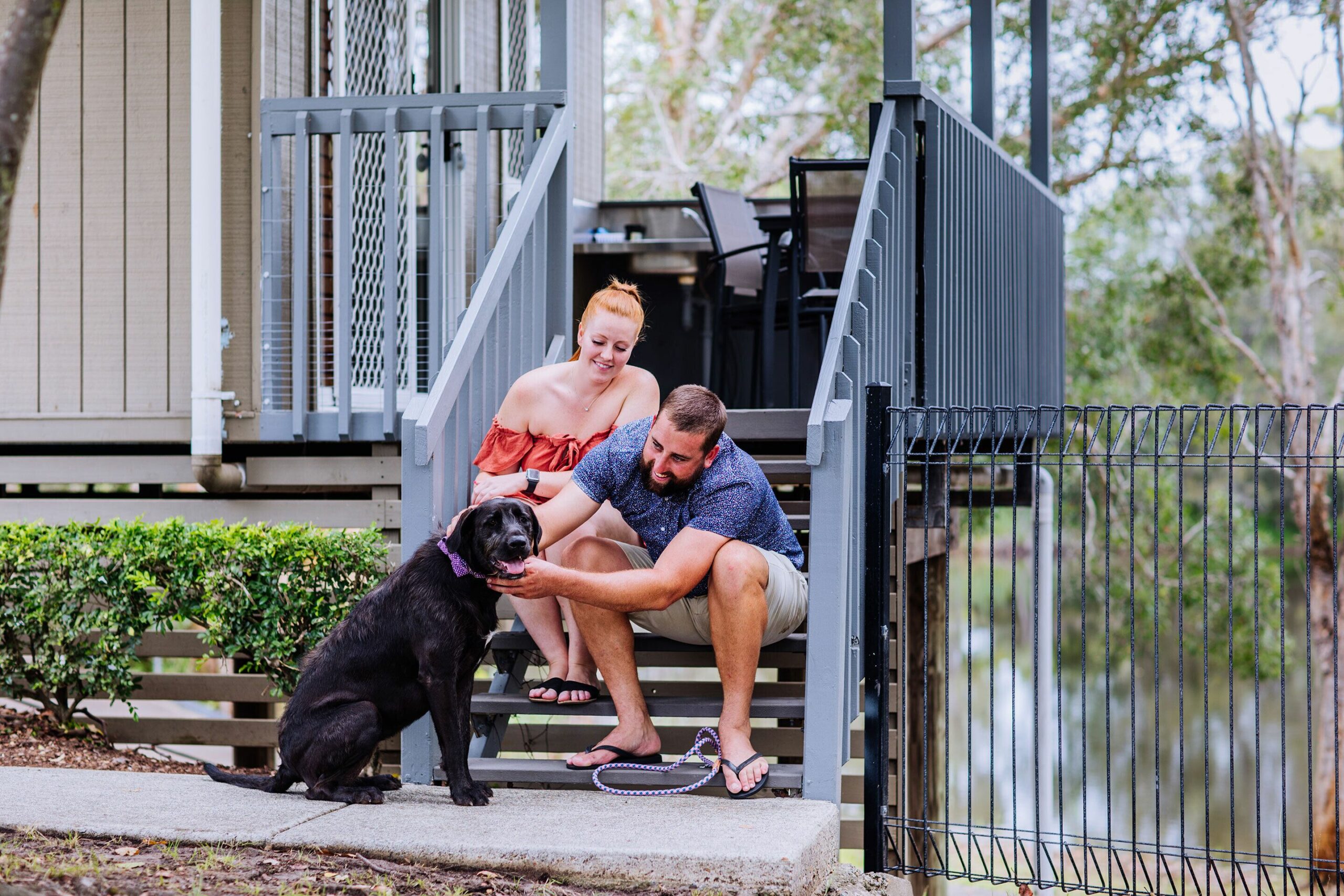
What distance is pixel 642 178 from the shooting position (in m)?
19.0

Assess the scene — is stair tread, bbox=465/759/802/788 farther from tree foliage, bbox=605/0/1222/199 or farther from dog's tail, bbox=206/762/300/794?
tree foliage, bbox=605/0/1222/199

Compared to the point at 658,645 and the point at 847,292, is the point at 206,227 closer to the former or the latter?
the point at 658,645

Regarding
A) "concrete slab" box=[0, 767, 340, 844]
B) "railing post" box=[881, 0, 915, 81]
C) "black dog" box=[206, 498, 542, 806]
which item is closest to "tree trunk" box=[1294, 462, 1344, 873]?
"railing post" box=[881, 0, 915, 81]

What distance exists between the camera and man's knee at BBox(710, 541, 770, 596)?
3.81 metres

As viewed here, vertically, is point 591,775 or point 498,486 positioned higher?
point 498,486

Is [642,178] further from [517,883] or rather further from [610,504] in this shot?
[517,883]

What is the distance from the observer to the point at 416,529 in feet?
13.2

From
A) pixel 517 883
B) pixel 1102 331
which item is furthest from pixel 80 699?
pixel 1102 331

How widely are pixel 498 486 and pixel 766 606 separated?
3.13 feet

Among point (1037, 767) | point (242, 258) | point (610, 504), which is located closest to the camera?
point (610, 504)

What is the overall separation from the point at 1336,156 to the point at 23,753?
29089 millimetres

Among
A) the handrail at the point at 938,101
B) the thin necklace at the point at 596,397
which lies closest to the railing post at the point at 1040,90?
the handrail at the point at 938,101

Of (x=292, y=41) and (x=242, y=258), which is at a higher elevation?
(x=292, y=41)

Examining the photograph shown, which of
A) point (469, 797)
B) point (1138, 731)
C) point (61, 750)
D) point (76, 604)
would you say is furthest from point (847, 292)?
point (1138, 731)
